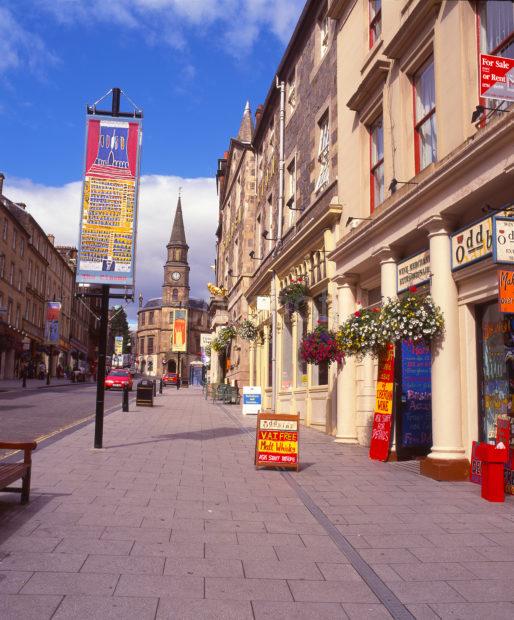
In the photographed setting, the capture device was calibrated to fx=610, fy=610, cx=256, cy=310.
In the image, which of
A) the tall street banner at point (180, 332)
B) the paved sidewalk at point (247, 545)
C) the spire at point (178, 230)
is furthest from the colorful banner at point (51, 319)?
the spire at point (178, 230)

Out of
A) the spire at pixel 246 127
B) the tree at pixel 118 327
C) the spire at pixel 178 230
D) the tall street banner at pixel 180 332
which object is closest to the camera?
the spire at pixel 246 127

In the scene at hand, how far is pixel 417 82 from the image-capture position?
10844 millimetres

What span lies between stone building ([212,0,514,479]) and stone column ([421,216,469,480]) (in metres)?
0.02

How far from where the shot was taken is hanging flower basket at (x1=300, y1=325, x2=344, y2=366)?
1216cm

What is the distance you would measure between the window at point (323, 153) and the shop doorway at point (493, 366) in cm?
851

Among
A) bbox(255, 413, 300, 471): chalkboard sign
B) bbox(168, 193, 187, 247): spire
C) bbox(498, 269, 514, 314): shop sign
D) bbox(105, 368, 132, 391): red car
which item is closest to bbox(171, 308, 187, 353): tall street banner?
bbox(105, 368, 132, 391): red car

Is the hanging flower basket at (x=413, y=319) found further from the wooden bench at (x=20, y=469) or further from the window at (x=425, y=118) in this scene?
the wooden bench at (x=20, y=469)

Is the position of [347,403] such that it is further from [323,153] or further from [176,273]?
[176,273]

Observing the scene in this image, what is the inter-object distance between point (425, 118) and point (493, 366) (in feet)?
14.7

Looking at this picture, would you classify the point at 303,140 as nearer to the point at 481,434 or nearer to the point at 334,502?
the point at 481,434

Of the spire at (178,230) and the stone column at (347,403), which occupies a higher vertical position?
the spire at (178,230)

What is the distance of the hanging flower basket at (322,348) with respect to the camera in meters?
12.2

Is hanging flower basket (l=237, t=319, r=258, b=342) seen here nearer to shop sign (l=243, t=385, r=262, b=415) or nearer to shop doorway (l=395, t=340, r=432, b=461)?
shop sign (l=243, t=385, r=262, b=415)

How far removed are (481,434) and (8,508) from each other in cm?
630
